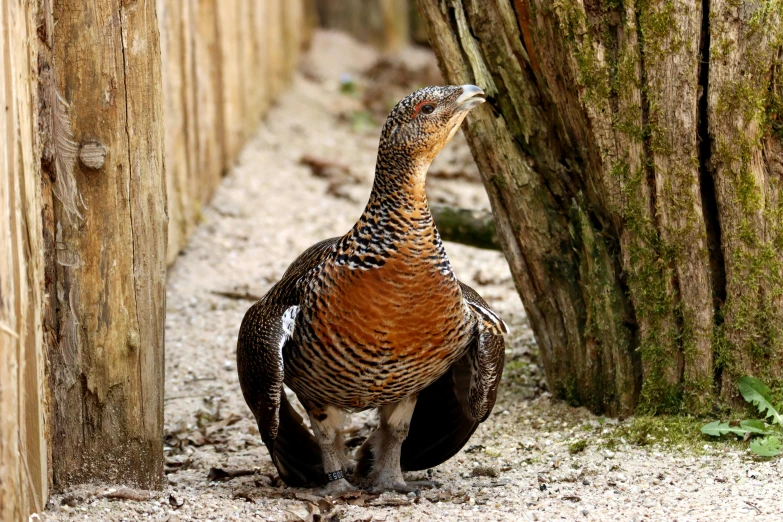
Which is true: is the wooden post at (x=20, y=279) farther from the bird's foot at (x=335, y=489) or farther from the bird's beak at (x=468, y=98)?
the bird's beak at (x=468, y=98)

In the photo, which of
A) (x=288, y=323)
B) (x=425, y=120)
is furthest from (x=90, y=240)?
(x=425, y=120)

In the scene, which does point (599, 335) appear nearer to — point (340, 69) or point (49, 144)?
point (49, 144)

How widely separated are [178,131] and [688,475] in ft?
15.8

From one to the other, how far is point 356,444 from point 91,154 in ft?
8.33

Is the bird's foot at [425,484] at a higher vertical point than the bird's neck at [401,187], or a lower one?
lower

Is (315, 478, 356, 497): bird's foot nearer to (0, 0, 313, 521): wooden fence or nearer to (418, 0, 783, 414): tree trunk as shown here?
(0, 0, 313, 521): wooden fence

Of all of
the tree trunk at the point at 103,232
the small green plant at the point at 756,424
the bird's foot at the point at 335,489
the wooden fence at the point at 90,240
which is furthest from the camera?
the bird's foot at the point at 335,489

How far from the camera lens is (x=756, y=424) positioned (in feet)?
14.6

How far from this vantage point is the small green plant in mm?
4414

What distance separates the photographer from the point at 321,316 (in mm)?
4195

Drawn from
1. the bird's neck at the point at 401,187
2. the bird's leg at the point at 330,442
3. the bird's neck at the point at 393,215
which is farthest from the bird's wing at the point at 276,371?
the bird's neck at the point at 401,187

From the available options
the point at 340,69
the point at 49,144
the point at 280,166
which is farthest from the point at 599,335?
the point at 340,69

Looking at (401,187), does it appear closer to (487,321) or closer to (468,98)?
(468,98)

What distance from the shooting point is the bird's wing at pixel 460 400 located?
14.7 ft
